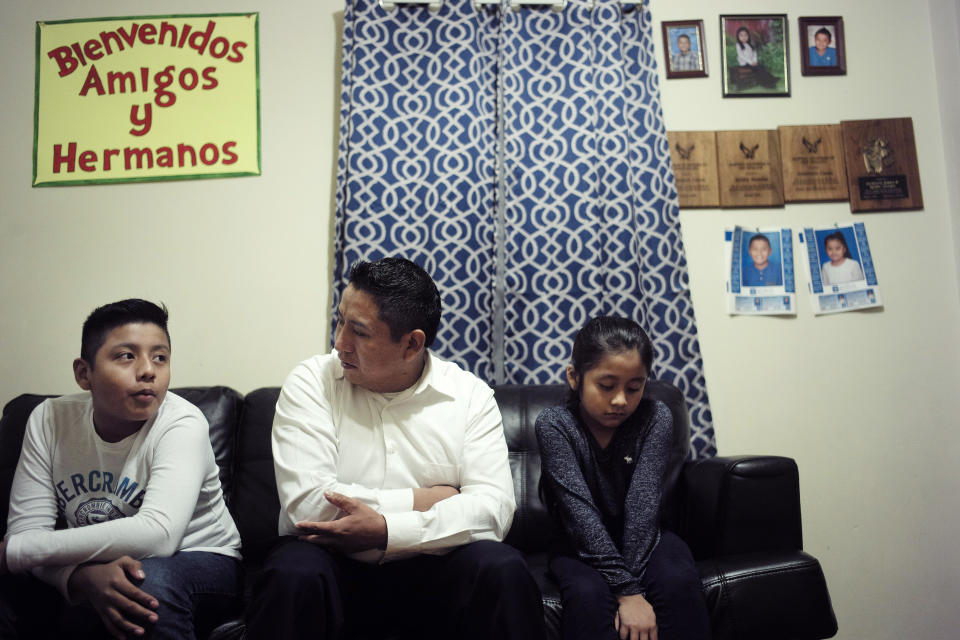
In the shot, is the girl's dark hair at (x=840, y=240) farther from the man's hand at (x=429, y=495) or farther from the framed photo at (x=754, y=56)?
the man's hand at (x=429, y=495)

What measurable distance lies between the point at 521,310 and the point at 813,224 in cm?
118

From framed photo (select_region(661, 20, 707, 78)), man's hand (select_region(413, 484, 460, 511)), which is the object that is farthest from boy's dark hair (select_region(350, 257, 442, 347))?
framed photo (select_region(661, 20, 707, 78))

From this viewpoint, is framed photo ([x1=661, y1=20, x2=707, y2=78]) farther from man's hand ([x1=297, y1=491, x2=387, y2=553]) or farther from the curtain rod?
man's hand ([x1=297, y1=491, x2=387, y2=553])

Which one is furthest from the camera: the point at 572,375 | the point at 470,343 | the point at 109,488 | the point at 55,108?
the point at 55,108

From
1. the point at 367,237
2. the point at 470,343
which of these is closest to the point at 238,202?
the point at 367,237

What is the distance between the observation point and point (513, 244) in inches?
86.8

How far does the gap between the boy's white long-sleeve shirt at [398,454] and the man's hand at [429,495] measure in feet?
0.06

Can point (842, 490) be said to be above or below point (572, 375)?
below

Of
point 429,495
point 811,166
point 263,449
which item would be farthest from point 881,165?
point 263,449

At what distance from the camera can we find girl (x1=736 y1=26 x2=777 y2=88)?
242 cm

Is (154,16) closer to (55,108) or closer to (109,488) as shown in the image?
(55,108)

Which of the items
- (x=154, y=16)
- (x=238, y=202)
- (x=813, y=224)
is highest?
(x=154, y=16)

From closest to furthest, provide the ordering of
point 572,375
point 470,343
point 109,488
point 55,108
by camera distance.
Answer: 1. point 109,488
2. point 572,375
3. point 470,343
4. point 55,108

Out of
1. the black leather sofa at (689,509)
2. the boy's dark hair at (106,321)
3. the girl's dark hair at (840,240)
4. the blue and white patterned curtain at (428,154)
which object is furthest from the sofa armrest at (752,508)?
the boy's dark hair at (106,321)
